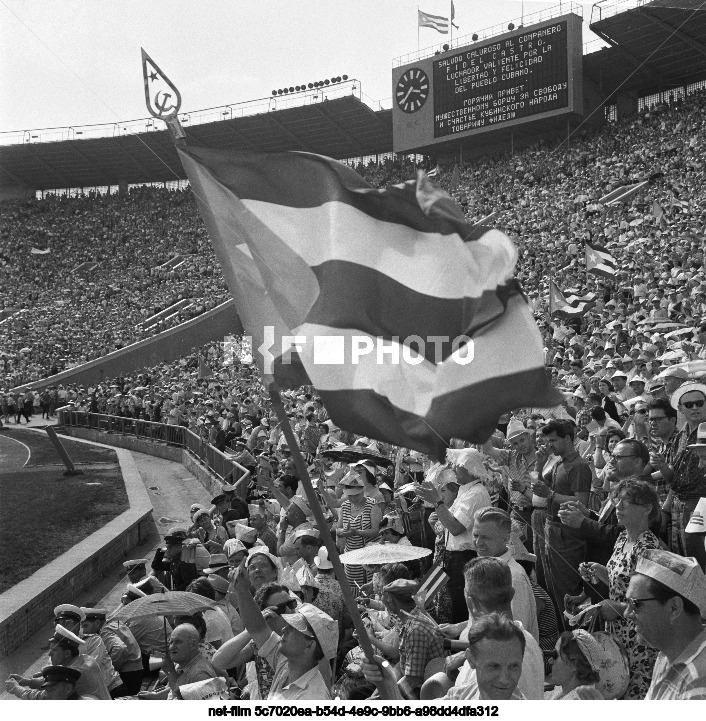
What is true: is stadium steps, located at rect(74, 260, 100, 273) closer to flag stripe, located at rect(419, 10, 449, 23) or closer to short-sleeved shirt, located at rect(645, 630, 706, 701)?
flag stripe, located at rect(419, 10, 449, 23)

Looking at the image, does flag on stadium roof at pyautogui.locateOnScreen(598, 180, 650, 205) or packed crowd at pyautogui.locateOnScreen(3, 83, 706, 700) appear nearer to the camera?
packed crowd at pyautogui.locateOnScreen(3, 83, 706, 700)

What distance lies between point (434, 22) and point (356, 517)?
33313mm

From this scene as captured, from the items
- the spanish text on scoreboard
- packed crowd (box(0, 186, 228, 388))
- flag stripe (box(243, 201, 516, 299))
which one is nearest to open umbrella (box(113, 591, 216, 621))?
flag stripe (box(243, 201, 516, 299))

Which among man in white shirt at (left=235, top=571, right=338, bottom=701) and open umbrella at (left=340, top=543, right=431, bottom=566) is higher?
open umbrella at (left=340, top=543, right=431, bottom=566)

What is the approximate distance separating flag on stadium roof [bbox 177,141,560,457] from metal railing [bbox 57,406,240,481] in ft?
35.7

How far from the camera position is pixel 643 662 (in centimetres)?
462

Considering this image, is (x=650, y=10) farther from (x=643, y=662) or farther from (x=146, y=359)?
(x=643, y=662)

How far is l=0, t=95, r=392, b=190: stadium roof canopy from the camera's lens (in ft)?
153

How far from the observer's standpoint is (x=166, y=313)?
4369 cm

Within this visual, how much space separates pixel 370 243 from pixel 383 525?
3084mm

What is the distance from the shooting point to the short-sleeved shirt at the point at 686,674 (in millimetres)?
3318

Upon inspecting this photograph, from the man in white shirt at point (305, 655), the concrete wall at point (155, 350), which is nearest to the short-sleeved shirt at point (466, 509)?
the man in white shirt at point (305, 655)

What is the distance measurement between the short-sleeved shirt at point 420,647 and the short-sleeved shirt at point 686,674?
1.48 meters

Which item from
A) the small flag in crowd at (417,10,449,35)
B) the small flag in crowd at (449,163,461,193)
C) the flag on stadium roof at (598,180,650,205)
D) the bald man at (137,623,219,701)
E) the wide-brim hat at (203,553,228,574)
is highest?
the small flag in crowd at (417,10,449,35)
